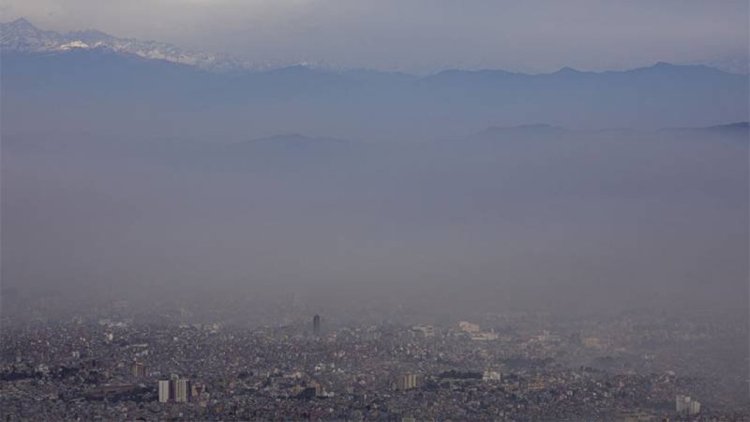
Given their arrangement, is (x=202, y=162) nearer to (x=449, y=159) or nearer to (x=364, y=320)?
(x=449, y=159)

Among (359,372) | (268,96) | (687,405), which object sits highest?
(268,96)

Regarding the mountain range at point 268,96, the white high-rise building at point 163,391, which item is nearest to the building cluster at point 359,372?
the white high-rise building at point 163,391

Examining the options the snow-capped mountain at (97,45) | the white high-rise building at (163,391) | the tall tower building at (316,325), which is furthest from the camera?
the snow-capped mountain at (97,45)

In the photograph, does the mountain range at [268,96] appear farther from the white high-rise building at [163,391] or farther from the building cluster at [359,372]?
the white high-rise building at [163,391]

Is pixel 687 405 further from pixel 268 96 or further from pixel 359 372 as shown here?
pixel 268 96

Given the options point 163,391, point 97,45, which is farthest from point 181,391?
point 97,45

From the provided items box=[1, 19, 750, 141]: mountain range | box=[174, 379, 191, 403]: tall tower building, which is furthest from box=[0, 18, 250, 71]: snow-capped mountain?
box=[174, 379, 191, 403]: tall tower building
